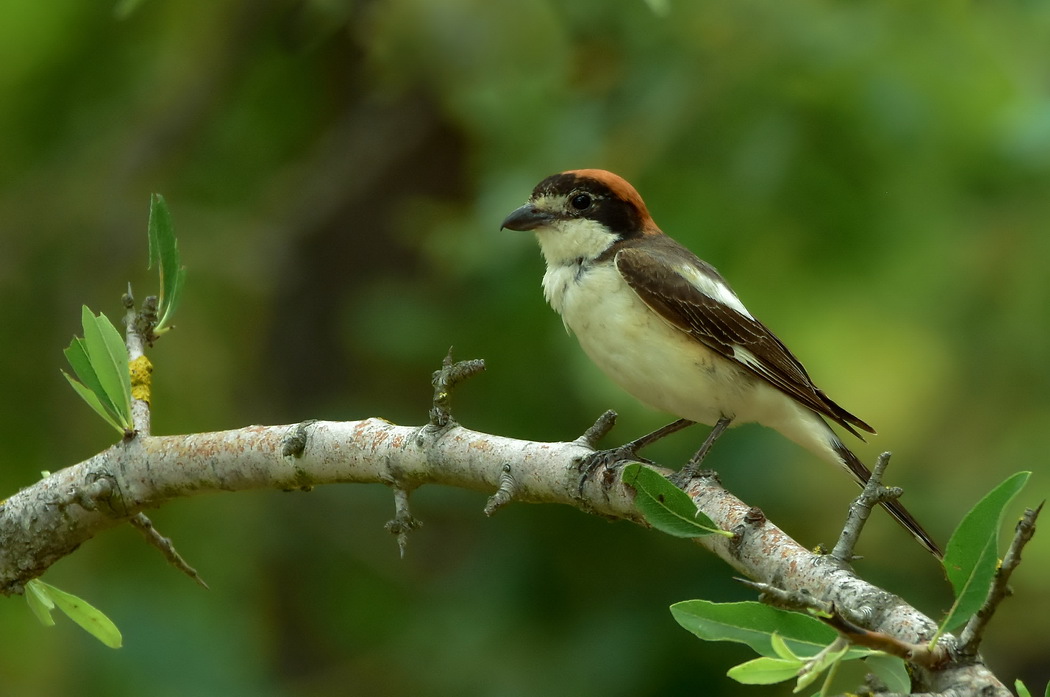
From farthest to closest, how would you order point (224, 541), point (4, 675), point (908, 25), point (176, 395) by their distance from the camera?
point (176, 395)
point (224, 541)
point (4, 675)
point (908, 25)

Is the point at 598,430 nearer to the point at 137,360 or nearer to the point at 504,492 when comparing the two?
the point at 504,492

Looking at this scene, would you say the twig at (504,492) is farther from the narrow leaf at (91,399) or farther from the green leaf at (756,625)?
the narrow leaf at (91,399)

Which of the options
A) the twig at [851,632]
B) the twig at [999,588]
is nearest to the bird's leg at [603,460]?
the twig at [851,632]

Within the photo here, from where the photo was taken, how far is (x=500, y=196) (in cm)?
526

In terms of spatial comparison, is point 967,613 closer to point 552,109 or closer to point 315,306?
point 552,109

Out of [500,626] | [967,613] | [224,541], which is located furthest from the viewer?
[224,541]

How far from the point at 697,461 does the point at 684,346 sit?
0.60 m

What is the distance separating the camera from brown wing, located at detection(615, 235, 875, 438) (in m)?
4.08

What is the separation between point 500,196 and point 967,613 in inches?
143

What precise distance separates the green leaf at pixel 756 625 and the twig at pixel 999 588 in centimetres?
21

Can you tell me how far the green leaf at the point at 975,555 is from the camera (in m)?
1.88

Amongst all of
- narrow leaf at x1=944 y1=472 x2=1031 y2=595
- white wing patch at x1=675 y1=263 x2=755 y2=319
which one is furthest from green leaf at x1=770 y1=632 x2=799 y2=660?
white wing patch at x1=675 y1=263 x2=755 y2=319

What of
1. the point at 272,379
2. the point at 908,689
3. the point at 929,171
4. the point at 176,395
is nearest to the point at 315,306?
the point at 272,379

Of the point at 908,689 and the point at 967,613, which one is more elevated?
the point at 967,613
